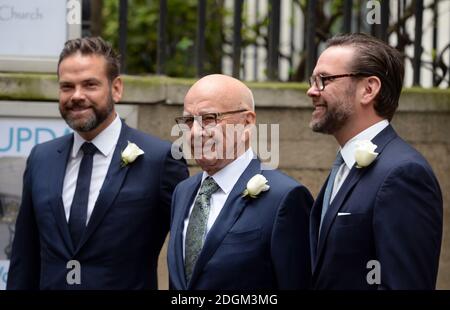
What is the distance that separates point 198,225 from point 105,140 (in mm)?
997

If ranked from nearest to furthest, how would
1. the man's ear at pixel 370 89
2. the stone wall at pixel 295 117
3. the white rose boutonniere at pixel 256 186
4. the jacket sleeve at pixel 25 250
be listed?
the man's ear at pixel 370 89 → the white rose boutonniere at pixel 256 186 → the jacket sleeve at pixel 25 250 → the stone wall at pixel 295 117

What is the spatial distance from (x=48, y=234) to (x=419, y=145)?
106 inches

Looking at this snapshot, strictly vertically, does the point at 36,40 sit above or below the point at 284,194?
above

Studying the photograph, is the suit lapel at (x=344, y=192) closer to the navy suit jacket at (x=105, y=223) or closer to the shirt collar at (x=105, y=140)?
the navy suit jacket at (x=105, y=223)

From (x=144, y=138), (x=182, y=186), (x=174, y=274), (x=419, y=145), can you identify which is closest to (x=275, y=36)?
(x=419, y=145)

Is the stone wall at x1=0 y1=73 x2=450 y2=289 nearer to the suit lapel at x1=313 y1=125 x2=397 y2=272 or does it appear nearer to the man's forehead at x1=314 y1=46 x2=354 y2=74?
the man's forehead at x1=314 y1=46 x2=354 y2=74

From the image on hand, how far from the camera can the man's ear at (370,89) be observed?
4398 mm

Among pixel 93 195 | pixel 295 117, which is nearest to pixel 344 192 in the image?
pixel 93 195

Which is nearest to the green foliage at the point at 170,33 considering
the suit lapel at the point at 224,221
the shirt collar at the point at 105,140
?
the shirt collar at the point at 105,140

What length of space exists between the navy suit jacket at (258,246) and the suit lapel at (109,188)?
726 millimetres

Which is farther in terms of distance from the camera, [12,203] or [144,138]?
[12,203]

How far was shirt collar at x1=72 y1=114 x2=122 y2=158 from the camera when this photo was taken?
17.6 ft

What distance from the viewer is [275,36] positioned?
6789mm
